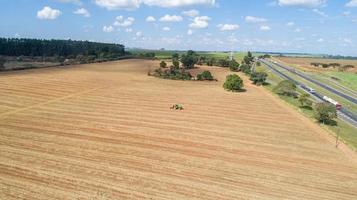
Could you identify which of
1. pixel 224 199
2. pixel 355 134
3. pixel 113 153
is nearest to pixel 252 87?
pixel 355 134

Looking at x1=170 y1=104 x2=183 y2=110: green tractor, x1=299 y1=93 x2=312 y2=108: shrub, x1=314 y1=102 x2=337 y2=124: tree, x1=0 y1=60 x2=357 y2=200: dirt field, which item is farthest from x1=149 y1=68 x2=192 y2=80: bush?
x1=314 y1=102 x2=337 y2=124: tree

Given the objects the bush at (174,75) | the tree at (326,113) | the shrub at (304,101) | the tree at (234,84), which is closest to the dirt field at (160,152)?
the tree at (326,113)

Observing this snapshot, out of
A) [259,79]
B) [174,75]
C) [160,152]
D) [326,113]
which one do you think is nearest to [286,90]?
[259,79]

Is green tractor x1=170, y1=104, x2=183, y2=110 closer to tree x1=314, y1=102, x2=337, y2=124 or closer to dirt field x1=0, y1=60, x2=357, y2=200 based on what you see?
dirt field x1=0, y1=60, x2=357, y2=200

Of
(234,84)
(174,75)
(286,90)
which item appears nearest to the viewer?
(286,90)

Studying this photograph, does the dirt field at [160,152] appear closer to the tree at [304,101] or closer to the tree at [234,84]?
the tree at [304,101]

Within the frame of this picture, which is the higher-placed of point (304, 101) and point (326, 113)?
point (326, 113)

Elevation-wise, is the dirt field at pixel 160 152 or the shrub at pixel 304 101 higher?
the shrub at pixel 304 101

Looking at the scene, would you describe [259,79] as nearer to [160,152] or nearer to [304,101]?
[304,101]
